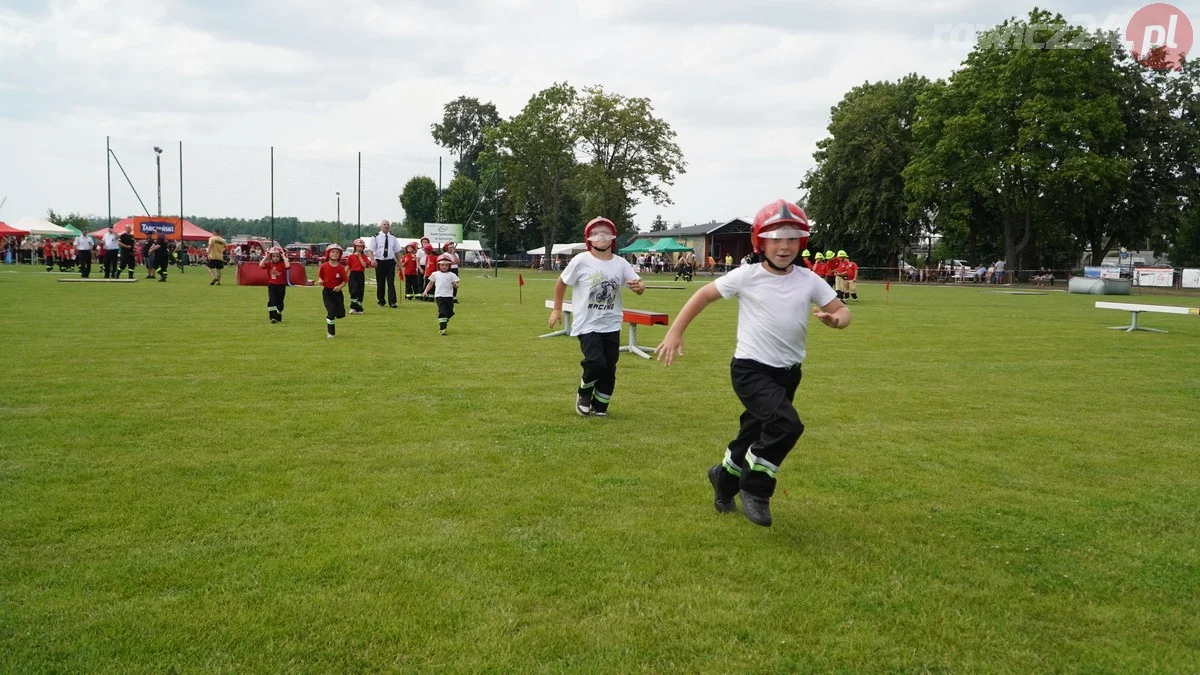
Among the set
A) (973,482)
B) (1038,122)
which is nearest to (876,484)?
(973,482)

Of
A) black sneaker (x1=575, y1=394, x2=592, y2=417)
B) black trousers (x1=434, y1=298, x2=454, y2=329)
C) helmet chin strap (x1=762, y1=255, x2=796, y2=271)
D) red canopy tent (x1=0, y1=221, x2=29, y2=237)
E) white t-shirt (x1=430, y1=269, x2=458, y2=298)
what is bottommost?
black sneaker (x1=575, y1=394, x2=592, y2=417)

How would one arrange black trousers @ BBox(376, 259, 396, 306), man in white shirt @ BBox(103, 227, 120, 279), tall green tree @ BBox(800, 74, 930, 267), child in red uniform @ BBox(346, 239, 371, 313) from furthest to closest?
tall green tree @ BBox(800, 74, 930, 267) → man in white shirt @ BBox(103, 227, 120, 279) → black trousers @ BBox(376, 259, 396, 306) → child in red uniform @ BBox(346, 239, 371, 313)

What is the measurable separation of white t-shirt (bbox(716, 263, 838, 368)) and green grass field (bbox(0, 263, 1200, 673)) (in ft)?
3.53

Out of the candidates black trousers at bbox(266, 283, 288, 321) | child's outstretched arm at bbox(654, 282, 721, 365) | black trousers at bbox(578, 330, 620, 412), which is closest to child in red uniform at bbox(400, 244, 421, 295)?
black trousers at bbox(266, 283, 288, 321)

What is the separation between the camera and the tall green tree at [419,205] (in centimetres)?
7800

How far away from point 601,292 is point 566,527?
403 centimetres

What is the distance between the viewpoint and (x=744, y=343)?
563 cm

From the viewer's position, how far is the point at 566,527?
17.2 ft

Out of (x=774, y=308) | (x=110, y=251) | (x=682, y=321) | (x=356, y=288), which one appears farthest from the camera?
(x=110, y=251)

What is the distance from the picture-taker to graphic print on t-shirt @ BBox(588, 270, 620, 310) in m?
8.92

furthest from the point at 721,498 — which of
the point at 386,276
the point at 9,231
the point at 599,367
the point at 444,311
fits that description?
the point at 9,231

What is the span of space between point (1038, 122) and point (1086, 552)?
53064mm

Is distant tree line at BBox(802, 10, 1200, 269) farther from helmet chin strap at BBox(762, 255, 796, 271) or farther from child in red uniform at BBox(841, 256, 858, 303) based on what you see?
helmet chin strap at BBox(762, 255, 796, 271)

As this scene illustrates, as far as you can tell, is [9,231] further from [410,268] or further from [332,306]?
[332,306]
